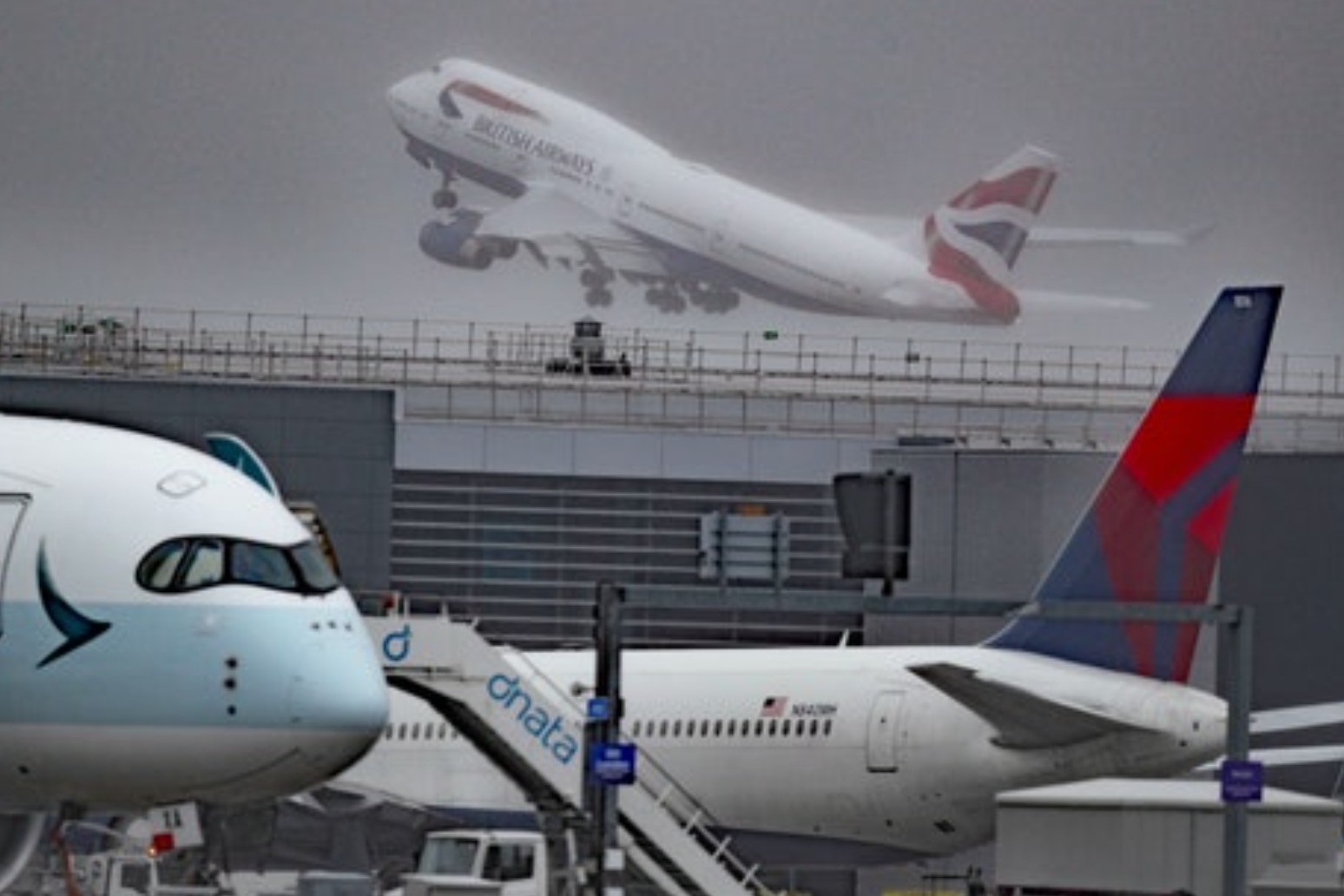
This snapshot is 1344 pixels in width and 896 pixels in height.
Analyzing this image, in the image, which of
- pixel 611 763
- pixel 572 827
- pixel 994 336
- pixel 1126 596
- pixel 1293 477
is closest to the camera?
pixel 611 763

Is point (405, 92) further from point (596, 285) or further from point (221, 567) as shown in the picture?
point (221, 567)

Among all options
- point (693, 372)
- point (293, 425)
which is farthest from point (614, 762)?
point (693, 372)

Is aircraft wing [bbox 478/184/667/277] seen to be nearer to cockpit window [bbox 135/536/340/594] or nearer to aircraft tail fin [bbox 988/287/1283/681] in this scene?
aircraft tail fin [bbox 988/287/1283/681]

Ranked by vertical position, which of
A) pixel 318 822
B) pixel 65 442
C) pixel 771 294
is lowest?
pixel 318 822

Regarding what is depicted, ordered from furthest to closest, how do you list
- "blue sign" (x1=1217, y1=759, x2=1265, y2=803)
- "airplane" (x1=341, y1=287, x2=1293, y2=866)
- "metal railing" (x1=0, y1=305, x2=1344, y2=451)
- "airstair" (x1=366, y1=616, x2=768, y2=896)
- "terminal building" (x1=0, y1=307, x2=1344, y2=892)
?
"metal railing" (x1=0, y1=305, x2=1344, y2=451)
"terminal building" (x1=0, y1=307, x2=1344, y2=892)
"airplane" (x1=341, y1=287, x2=1293, y2=866)
"airstair" (x1=366, y1=616, x2=768, y2=896)
"blue sign" (x1=1217, y1=759, x2=1265, y2=803)

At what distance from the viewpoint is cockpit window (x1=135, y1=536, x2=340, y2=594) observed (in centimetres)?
3469

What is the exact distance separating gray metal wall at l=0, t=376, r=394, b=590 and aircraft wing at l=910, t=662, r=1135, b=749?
810 inches

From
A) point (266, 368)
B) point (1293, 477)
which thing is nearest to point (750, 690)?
point (1293, 477)

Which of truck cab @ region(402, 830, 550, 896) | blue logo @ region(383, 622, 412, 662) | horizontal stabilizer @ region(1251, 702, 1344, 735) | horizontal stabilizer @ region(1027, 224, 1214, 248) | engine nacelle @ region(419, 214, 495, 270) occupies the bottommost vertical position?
truck cab @ region(402, 830, 550, 896)

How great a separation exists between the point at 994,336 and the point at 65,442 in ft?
189

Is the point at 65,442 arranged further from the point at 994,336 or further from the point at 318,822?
the point at 994,336

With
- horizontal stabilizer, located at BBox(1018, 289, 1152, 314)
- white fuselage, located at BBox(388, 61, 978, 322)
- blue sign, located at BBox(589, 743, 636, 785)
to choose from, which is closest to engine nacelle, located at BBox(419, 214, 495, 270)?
white fuselage, located at BBox(388, 61, 978, 322)

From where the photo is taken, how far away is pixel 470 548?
7669 cm

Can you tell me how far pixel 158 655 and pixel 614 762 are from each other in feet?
31.0
